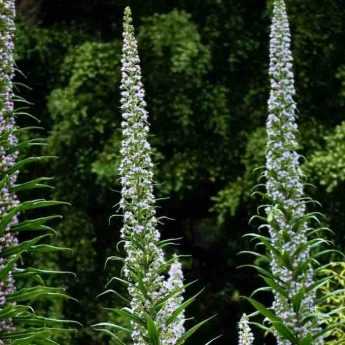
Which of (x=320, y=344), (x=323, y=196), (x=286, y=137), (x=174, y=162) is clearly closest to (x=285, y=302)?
(x=320, y=344)

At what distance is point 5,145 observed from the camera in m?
3.04

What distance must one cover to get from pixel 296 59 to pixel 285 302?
502cm

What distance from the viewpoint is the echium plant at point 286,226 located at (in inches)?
119

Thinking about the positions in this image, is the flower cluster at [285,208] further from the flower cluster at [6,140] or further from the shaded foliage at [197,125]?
the shaded foliage at [197,125]

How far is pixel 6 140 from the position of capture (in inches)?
119

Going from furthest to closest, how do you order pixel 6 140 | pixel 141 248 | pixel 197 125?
pixel 197 125, pixel 6 140, pixel 141 248

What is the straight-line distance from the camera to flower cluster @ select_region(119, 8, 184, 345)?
2.76 meters

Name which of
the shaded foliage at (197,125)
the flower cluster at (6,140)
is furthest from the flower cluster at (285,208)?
the shaded foliage at (197,125)

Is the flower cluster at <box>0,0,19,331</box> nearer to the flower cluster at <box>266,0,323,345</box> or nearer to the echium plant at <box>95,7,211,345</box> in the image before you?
the echium plant at <box>95,7,211,345</box>

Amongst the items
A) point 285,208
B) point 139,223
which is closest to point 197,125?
point 285,208

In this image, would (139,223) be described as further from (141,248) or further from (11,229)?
(11,229)

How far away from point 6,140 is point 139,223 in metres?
0.66

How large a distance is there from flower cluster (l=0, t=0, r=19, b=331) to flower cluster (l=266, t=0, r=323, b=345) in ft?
3.44

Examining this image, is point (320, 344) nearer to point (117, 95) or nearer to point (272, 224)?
point (272, 224)
